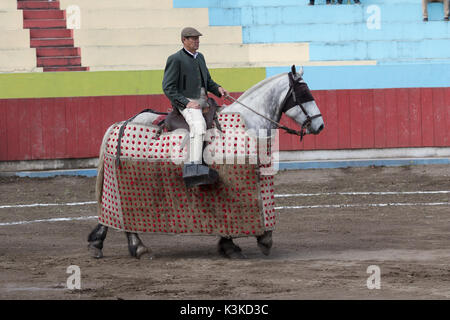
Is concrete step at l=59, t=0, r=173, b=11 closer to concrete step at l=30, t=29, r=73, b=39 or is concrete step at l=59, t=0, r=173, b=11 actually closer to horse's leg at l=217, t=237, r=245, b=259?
concrete step at l=30, t=29, r=73, b=39

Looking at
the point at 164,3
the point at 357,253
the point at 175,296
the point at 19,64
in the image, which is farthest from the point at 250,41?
the point at 175,296

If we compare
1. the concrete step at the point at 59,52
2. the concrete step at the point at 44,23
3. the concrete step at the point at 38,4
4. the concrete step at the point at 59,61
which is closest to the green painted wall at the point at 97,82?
the concrete step at the point at 59,61

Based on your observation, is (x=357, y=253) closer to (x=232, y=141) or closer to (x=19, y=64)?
(x=232, y=141)

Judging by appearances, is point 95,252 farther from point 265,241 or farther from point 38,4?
point 38,4

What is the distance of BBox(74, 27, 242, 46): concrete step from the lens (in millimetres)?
16062

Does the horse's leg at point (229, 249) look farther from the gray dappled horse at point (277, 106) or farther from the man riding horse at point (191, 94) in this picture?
the man riding horse at point (191, 94)

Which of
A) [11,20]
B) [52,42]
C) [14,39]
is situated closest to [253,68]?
[52,42]

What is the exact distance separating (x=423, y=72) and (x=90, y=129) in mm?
6011

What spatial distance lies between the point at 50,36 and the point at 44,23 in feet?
1.03

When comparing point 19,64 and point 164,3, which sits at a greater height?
point 164,3

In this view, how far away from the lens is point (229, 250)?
6.50m

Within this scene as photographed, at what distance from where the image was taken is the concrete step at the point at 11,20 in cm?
1612

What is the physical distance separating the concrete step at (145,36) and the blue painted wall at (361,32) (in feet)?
0.68

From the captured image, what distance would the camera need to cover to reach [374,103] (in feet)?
50.1
